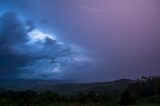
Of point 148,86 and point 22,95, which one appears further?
point 148,86

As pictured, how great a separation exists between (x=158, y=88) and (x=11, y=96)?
3922cm

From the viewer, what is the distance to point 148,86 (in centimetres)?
13525

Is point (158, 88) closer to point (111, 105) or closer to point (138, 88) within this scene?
point (111, 105)

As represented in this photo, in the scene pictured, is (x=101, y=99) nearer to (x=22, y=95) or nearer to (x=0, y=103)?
(x=22, y=95)

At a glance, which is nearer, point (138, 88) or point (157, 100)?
point (157, 100)

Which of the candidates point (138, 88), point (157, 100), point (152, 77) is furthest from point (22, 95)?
point (152, 77)

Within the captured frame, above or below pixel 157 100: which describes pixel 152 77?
above

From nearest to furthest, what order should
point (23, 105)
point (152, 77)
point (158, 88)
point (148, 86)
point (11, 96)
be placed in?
point (23, 105) < point (158, 88) < point (11, 96) < point (148, 86) < point (152, 77)

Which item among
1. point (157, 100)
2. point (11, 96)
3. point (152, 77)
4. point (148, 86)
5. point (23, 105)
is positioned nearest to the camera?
point (23, 105)

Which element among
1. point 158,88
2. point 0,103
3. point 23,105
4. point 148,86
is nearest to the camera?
point 0,103

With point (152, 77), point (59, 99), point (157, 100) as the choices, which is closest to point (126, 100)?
point (157, 100)

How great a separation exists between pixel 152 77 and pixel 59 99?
8174 cm

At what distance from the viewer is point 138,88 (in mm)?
136625

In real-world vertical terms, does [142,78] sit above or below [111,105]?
above
